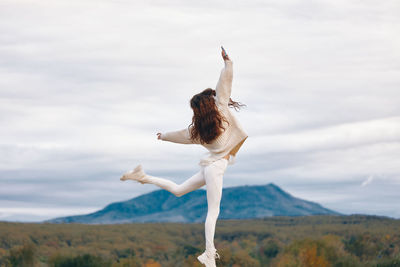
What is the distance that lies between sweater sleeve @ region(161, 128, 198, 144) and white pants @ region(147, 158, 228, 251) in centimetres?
58

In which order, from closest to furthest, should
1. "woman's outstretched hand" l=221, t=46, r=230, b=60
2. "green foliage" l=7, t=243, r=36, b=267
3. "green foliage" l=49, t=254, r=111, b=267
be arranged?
"woman's outstretched hand" l=221, t=46, r=230, b=60 → "green foliage" l=49, t=254, r=111, b=267 → "green foliage" l=7, t=243, r=36, b=267

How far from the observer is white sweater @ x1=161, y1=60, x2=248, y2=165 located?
11117 mm

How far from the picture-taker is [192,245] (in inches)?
3996

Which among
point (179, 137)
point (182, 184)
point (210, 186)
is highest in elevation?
point (179, 137)

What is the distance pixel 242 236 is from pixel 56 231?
33.7m

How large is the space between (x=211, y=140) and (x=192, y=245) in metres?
91.8

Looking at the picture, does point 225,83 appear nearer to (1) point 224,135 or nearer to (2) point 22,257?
(1) point 224,135

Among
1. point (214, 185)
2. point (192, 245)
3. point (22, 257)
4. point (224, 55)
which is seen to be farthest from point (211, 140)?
point (192, 245)

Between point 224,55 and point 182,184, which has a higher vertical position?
point 224,55

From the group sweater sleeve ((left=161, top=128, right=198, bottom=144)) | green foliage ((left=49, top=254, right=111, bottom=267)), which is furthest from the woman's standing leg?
green foliage ((left=49, top=254, right=111, bottom=267))

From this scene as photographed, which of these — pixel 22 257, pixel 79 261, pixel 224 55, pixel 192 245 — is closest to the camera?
pixel 224 55

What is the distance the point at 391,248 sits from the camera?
80062 mm

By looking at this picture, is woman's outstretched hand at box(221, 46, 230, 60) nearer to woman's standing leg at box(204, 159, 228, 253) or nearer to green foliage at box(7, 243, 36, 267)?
woman's standing leg at box(204, 159, 228, 253)

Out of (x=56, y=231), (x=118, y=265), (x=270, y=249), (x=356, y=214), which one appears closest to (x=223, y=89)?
(x=118, y=265)
